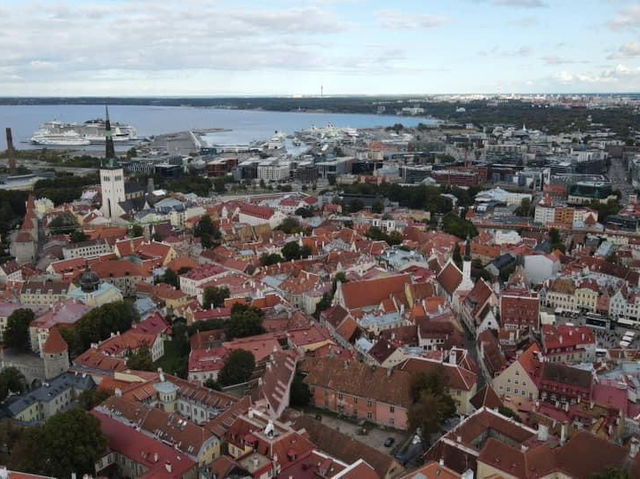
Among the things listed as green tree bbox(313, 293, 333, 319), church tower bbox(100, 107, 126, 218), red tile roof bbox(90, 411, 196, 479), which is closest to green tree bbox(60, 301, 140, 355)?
red tile roof bbox(90, 411, 196, 479)

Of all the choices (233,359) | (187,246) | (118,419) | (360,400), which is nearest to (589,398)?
(360,400)


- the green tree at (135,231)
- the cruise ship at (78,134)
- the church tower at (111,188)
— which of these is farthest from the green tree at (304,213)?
the cruise ship at (78,134)

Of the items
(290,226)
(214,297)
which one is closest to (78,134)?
(290,226)

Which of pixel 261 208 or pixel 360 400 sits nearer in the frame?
pixel 360 400

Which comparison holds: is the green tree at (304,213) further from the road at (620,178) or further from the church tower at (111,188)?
the road at (620,178)

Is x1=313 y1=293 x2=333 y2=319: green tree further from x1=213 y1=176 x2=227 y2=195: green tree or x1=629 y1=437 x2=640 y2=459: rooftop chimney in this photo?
x1=213 y1=176 x2=227 y2=195: green tree

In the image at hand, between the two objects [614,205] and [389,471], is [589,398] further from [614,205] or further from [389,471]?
[614,205]

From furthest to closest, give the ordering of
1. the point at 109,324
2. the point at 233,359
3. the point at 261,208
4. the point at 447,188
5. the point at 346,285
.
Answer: the point at 447,188, the point at 261,208, the point at 346,285, the point at 109,324, the point at 233,359
